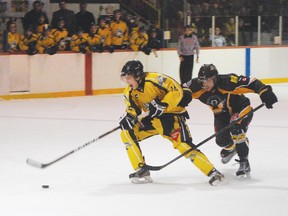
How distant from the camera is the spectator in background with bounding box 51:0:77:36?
12.7 m

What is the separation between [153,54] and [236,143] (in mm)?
7820

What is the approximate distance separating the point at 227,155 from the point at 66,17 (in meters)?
7.19

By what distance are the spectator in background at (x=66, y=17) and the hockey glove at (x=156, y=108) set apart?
759 centimetres

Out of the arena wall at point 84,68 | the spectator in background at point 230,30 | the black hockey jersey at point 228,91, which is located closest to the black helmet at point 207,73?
the black hockey jersey at point 228,91

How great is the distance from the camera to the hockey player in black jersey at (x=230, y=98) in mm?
5441

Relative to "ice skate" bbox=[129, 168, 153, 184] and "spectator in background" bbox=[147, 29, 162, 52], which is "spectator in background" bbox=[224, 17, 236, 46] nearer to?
"spectator in background" bbox=[147, 29, 162, 52]

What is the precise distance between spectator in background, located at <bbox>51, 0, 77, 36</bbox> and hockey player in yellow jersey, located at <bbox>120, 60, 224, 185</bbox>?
7.41m

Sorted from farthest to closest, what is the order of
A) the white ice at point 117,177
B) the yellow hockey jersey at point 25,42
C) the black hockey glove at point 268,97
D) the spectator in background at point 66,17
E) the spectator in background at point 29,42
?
the spectator in background at point 66,17
the yellow hockey jersey at point 25,42
the spectator in background at point 29,42
the black hockey glove at point 268,97
the white ice at point 117,177

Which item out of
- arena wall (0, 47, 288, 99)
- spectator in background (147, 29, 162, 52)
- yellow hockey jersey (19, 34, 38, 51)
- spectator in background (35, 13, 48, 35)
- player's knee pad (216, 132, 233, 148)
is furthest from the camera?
spectator in background (147, 29, 162, 52)

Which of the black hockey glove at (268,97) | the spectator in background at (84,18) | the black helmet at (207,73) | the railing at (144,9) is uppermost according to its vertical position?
the railing at (144,9)

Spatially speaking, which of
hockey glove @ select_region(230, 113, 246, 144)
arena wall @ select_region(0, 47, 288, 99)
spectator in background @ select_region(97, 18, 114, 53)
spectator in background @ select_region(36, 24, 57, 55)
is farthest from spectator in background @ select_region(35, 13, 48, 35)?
hockey glove @ select_region(230, 113, 246, 144)

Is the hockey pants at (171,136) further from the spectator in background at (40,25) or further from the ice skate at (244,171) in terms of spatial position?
the spectator in background at (40,25)

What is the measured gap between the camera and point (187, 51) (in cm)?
1286

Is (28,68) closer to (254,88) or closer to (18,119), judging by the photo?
(18,119)
